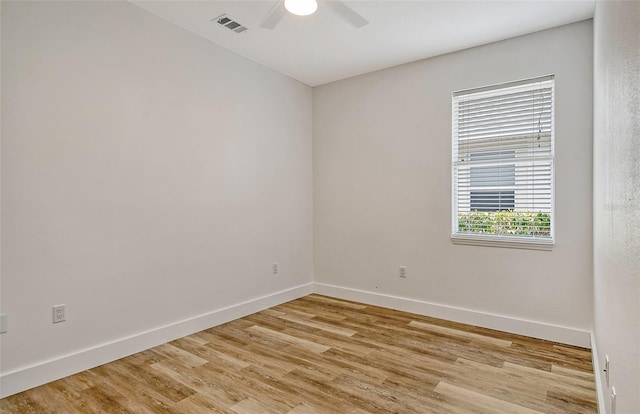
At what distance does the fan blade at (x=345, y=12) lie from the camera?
2.28 m

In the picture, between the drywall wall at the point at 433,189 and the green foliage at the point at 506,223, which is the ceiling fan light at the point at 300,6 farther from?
the green foliage at the point at 506,223

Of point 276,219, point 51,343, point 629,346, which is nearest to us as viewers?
point 629,346

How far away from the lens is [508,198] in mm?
3391

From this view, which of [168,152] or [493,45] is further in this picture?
[493,45]

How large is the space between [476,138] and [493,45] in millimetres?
876

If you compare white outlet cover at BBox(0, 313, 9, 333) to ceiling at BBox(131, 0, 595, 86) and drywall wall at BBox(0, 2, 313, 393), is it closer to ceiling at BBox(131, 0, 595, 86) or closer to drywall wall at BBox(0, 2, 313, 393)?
drywall wall at BBox(0, 2, 313, 393)

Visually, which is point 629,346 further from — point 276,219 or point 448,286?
point 276,219

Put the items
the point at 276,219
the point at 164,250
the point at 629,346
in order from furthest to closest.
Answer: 1. the point at 276,219
2. the point at 164,250
3. the point at 629,346

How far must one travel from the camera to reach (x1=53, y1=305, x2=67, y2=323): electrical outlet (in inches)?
96.2

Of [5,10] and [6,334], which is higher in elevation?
[5,10]

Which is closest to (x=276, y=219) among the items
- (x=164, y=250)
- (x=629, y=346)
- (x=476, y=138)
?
(x=164, y=250)

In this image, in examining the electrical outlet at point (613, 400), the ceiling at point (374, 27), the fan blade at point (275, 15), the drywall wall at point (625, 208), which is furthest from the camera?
the ceiling at point (374, 27)

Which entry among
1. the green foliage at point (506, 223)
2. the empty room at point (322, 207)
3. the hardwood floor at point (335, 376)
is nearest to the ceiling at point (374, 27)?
the empty room at point (322, 207)

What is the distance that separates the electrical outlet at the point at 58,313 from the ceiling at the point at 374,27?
235 cm
